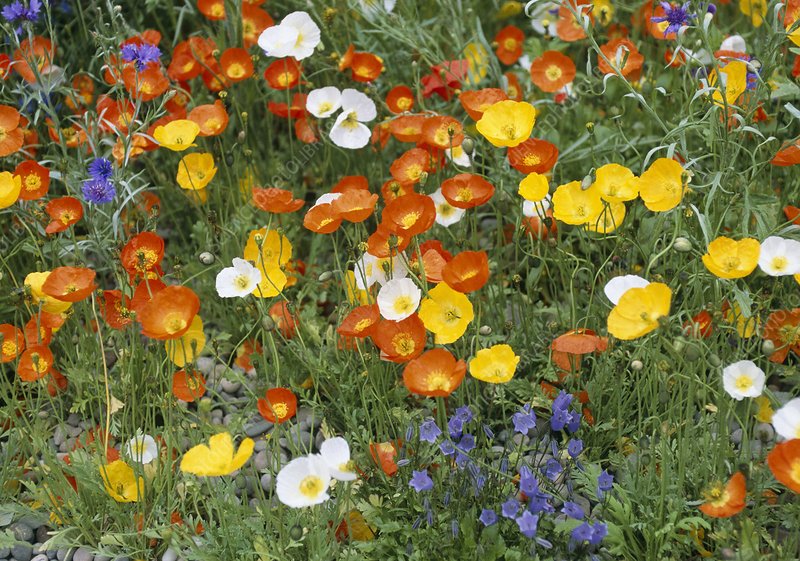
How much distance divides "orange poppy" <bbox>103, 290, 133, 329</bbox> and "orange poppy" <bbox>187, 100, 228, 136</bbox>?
62cm

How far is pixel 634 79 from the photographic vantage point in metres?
3.32

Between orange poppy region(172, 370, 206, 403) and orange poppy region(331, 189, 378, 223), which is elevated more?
orange poppy region(331, 189, 378, 223)

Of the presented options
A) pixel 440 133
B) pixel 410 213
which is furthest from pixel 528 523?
pixel 440 133

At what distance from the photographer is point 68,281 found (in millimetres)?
2389

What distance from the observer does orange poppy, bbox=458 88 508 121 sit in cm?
273

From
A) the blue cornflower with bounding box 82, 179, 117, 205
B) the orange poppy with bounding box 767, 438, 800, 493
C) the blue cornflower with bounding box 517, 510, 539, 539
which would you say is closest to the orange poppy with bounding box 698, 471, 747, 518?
the orange poppy with bounding box 767, 438, 800, 493

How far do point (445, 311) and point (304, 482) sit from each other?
58cm

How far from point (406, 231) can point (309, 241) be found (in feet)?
3.40

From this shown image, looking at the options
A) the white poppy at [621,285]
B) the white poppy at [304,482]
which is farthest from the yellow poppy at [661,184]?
the white poppy at [304,482]

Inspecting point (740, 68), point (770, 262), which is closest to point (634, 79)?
point (740, 68)

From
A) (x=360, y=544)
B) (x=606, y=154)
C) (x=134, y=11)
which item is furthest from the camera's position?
(x=134, y=11)

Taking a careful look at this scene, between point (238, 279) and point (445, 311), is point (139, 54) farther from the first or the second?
point (445, 311)

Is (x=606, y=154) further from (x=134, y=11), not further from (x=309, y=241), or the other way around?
(x=134, y=11)

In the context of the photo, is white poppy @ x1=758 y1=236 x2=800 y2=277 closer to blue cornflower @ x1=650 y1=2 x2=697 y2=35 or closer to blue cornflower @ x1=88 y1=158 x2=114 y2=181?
blue cornflower @ x1=650 y1=2 x2=697 y2=35
